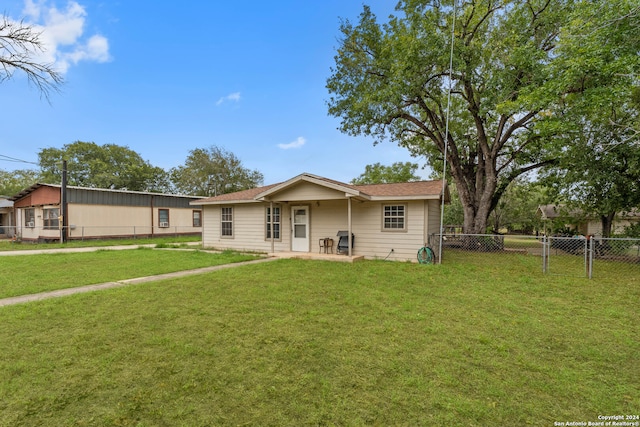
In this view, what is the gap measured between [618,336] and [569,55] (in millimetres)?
10386

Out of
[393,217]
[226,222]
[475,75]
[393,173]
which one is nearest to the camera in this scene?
[393,217]

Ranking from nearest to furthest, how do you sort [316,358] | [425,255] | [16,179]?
[316,358]
[425,255]
[16,179]

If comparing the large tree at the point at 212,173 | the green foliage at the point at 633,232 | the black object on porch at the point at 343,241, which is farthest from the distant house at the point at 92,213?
the green foliage at the point at 633,232

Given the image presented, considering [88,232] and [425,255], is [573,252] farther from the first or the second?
[88,232]

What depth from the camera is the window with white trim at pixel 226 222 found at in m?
13.2

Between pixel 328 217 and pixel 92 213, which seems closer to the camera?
pixel 328 217

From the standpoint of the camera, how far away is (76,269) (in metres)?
7.96

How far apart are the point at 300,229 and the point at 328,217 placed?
132 centimetres

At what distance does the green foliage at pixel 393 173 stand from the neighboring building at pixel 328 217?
2238cm

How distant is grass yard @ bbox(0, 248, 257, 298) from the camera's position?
612 cm

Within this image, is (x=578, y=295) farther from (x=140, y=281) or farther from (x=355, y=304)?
(x=140, y=281)

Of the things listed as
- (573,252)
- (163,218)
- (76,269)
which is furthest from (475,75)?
(163,218)

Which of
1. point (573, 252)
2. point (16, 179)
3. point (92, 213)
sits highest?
point (16, 179)

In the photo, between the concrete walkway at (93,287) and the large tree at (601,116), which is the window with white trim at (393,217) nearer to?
the concrete walkway at (93,287)
